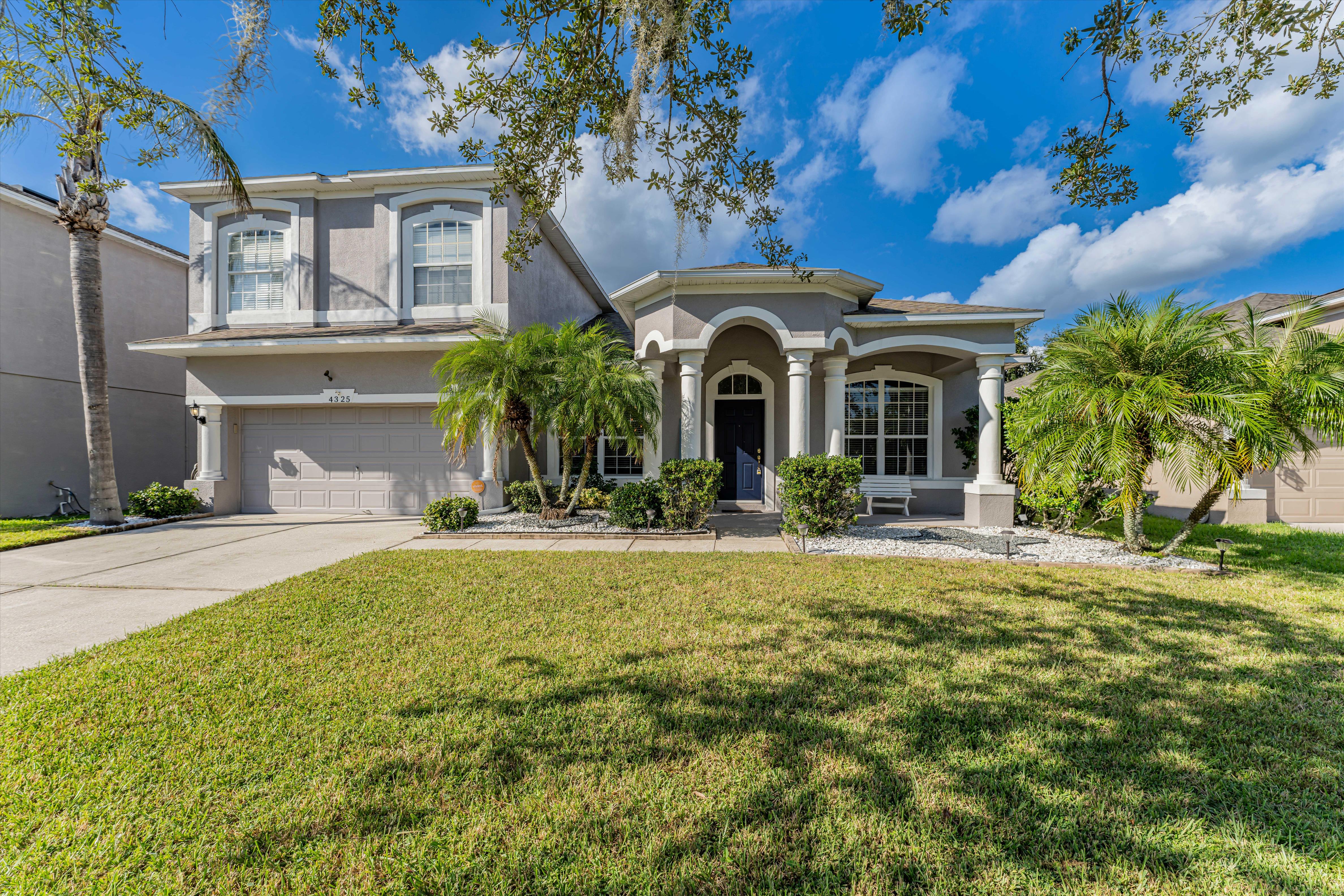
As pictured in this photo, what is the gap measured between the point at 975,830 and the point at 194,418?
Answer: 20.6 meters

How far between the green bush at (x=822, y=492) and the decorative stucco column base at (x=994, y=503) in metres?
2.96

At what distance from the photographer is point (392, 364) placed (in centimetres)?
1155

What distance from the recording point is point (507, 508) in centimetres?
1141

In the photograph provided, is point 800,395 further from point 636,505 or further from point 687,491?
point 636,505

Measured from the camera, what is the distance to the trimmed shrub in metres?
11.2

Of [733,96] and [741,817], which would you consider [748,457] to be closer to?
[733,96]

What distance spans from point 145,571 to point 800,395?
10.6 meters

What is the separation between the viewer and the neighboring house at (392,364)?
1154 centimetres

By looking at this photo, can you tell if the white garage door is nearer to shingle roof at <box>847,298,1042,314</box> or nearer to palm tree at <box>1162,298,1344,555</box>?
shingle roof at <box>847,298,1042,314</box>

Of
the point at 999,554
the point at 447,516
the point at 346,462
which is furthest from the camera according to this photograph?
the point at 346,462

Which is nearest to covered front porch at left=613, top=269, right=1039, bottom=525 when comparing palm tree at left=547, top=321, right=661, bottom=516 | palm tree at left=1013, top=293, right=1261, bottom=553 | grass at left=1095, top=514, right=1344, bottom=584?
palm tree at left=547, top=321, right=661, bottom=516

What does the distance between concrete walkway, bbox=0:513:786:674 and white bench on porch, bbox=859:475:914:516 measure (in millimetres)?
2266

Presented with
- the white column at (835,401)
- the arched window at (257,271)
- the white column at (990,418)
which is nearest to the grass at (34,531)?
the arched window at (257,271)

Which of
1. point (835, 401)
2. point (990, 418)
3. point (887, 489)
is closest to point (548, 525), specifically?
point (835, 401)
